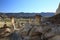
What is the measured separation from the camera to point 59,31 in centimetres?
471

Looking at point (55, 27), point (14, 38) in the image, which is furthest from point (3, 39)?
point (55, 27)

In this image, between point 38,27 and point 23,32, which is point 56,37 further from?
point 23,32

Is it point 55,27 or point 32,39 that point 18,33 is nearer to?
point 32,39

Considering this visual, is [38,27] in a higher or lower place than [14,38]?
higher

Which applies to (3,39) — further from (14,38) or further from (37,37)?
(37,37)

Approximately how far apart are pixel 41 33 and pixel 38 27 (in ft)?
0.62

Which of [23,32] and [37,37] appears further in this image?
[23,32]

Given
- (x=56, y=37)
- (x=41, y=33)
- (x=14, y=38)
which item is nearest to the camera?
(x=56, y=37)

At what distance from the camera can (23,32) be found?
5.56 metres

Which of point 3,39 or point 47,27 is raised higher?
point 47,27

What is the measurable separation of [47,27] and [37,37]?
0.38m

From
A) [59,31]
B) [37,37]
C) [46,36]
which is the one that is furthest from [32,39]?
[59,31]

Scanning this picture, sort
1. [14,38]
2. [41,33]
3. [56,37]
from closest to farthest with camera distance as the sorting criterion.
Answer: [56,37] → [41,33] → [14,38]

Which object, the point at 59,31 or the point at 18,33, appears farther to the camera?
the point at 18,33
